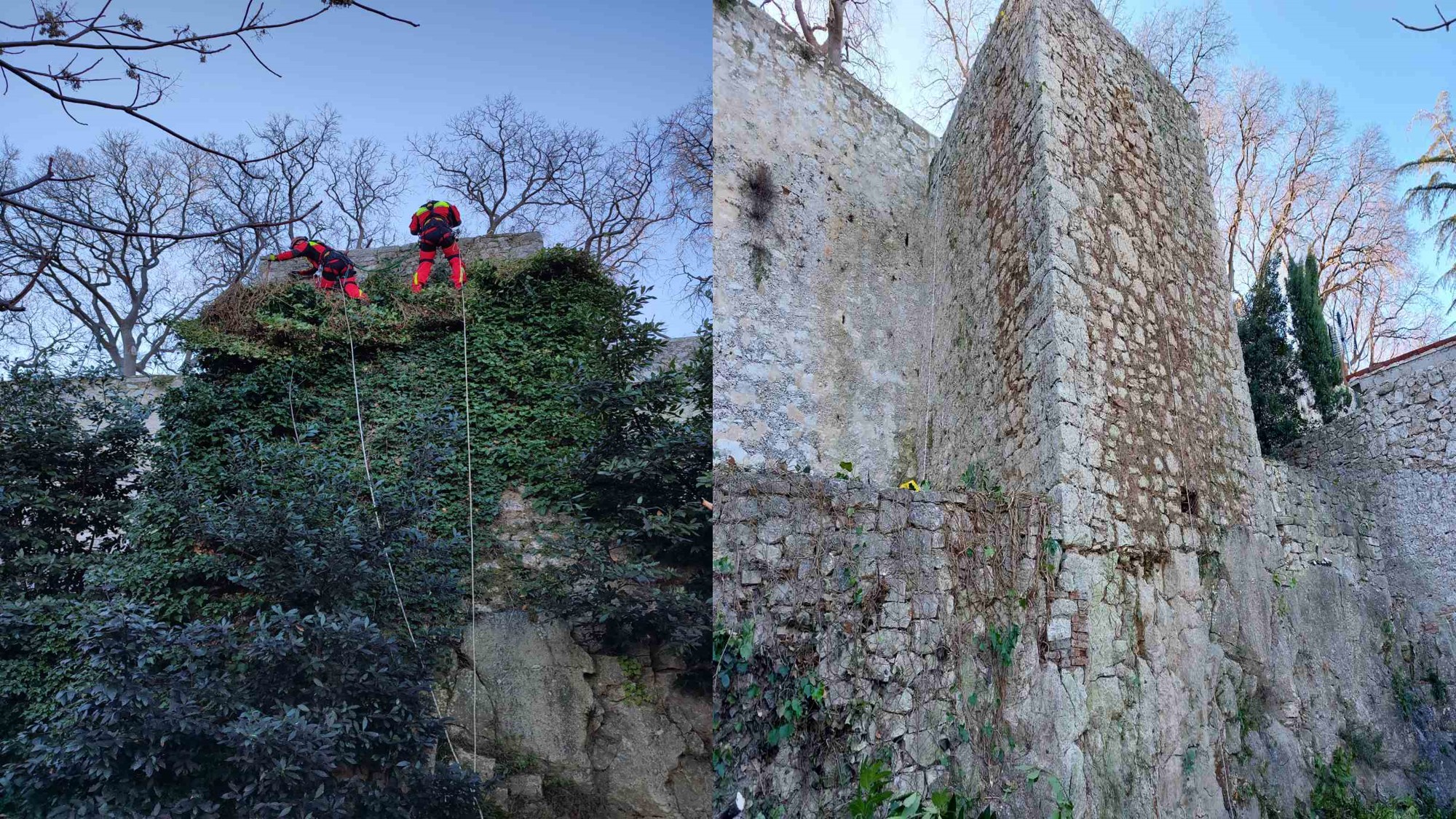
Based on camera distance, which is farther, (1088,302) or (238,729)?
(1088,302)

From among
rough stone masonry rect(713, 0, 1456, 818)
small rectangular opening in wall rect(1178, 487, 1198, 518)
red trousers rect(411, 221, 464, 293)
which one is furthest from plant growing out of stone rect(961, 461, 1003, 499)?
red trousers rect(411, 221, 464, 293)

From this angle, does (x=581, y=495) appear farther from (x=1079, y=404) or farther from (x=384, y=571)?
(x=1079, y=404)

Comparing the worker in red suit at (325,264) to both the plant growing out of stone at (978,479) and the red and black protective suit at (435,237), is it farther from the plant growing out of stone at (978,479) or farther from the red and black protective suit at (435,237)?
the plant growing out of stone at (978,479)

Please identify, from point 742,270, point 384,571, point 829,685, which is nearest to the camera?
point 384,571

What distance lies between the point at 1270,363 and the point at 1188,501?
3.76 meters

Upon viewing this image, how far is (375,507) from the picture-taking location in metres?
2.75

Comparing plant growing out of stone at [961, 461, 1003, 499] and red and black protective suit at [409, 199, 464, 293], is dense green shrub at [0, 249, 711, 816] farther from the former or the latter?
plant growing out of stone at [961, 461, 1003, 499]

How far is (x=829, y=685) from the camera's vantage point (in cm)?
327

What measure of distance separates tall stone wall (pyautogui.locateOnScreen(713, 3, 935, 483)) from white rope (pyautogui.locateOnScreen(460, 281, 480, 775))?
215 cm

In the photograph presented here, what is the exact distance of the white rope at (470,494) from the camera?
237 cm

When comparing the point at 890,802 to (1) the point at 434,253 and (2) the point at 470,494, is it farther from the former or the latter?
(1) the point at 434,253

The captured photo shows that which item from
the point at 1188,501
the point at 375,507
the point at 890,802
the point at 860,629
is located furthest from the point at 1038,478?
the point at 375,507

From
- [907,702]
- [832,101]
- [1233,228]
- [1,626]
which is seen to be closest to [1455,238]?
[1233,228]

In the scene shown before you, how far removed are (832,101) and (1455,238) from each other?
12.8 m
